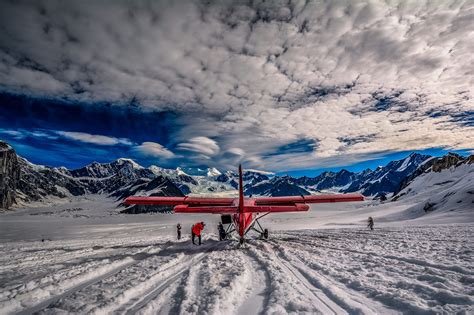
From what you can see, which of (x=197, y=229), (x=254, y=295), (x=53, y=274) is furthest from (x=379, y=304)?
(x=197, y=229)

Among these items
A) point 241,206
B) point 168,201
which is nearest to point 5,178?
point 168,201

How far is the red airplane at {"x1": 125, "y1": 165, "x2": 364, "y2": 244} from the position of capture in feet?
47.4

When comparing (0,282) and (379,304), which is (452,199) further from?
(0,282)

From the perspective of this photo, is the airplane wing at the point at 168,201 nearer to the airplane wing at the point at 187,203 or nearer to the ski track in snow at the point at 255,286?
the airplane wing at the point at 187,203

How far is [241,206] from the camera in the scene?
14.4 metres

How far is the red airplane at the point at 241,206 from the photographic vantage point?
1445 cm

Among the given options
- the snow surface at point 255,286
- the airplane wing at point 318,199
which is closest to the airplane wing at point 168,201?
the airplane wing at point 318,199

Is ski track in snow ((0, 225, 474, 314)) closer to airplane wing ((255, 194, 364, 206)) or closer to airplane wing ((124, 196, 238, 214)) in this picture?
airplane wing ((124, 196, 238, 214))

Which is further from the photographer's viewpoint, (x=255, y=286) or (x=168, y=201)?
(x=168, y=201)

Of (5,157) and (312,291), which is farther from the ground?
(5,157)

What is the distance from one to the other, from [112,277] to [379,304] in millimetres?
7065

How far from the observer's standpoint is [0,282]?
7062mm

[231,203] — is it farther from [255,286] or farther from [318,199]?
[255,286]

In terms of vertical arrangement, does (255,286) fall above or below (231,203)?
below
